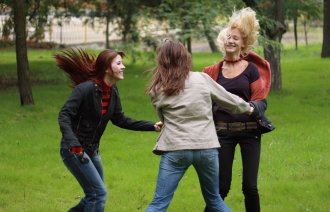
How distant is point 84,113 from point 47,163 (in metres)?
4.31

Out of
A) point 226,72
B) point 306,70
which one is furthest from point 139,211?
point 306,70

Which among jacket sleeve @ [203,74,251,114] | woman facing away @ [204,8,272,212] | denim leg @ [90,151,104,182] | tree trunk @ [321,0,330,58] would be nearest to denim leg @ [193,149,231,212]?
jacket sleeve @ [203,74,251,114]

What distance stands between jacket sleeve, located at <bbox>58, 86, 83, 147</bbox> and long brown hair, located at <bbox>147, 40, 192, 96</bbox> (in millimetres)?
736

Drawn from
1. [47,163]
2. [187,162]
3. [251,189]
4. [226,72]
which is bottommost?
[47,163]

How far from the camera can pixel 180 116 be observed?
5047 millimetres

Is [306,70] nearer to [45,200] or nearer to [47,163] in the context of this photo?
[47,163]

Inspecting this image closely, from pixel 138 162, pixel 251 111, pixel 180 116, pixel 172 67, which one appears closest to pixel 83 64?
pixel 172 67

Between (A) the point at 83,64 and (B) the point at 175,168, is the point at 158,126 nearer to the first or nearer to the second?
(B) the point at 175,168

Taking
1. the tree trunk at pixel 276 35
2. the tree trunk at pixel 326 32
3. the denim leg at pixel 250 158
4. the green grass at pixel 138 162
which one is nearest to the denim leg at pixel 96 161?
the denim leg at pixel 250 158

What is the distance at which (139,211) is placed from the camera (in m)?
7.29

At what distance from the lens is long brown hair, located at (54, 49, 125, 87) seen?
570cm

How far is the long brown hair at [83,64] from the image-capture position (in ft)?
18.7

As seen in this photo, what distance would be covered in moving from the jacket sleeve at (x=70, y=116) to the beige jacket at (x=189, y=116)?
67 cm

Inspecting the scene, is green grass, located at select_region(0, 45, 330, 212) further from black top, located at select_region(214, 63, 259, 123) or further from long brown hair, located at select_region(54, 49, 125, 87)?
long brown hair, located at select_region(54, 49, 125, 87)
